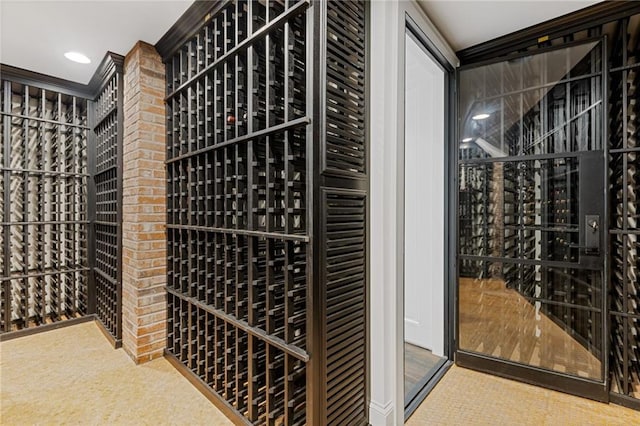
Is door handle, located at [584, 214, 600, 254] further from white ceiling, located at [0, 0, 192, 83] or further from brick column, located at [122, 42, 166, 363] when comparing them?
brick column, located at [122, 42, 166, 363]

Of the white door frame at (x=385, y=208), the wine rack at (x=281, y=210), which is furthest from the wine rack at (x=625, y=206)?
the wine rack at (x=281, y=210)

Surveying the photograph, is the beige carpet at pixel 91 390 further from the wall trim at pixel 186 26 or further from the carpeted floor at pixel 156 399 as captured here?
the wall trim at pixel 186 26

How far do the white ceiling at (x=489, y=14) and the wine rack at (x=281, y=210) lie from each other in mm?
713

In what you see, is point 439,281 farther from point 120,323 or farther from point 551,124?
point 120,323

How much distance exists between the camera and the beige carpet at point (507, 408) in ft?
5.98

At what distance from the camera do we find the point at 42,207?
3.27 meters

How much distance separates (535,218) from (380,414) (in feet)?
5.64

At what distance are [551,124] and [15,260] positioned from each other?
501cm

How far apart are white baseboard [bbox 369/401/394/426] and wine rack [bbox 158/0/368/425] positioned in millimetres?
59

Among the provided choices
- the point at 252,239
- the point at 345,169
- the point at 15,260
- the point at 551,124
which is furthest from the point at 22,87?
the point at 551,124

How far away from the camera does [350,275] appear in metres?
1.61

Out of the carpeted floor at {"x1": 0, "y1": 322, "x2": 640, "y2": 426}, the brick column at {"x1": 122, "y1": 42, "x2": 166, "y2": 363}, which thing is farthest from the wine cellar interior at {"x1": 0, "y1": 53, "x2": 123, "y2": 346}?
the carpeted floor at {"x1": 0, "y1": 322, "x2": 640, "y2": 426}

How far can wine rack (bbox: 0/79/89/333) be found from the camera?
3047 millimetres

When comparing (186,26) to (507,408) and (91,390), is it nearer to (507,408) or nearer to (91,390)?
(91,390)
